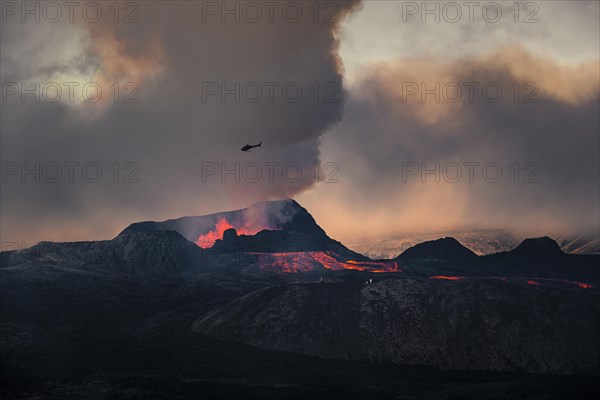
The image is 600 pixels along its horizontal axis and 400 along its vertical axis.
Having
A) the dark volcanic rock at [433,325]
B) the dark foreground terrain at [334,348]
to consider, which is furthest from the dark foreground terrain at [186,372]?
the dark volcanic rock at [433,325]

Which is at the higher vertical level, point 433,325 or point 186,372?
point 433,325

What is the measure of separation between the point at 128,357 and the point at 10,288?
11026cm

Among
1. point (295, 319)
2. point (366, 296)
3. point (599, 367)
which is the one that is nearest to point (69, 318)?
point (295, 319)

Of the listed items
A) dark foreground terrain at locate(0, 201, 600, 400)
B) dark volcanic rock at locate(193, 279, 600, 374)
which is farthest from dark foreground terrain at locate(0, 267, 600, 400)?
dark volcanic rock at locate(193, 279, 600, 374)

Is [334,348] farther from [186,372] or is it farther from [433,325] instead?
[186,372]

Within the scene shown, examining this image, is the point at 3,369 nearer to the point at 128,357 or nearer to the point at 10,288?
the point at 128,357

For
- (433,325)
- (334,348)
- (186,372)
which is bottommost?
(186,372)

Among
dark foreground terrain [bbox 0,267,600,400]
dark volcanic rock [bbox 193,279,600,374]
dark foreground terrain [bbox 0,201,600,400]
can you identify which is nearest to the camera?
dark foreground terrain [bbox 0,267,600,400]

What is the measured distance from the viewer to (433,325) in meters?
110

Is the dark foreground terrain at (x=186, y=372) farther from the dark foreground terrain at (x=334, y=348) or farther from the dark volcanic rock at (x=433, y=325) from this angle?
the dark volcanic rock at (x=433, y=325)

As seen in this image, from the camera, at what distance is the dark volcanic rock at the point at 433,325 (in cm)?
10044

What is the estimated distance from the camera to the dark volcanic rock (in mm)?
100438

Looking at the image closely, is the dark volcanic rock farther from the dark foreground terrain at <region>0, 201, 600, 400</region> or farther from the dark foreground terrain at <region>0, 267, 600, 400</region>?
the dark foreground terrain at <region>0, 267, 600, 400</region>

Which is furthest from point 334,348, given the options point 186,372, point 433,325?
point 186,372
